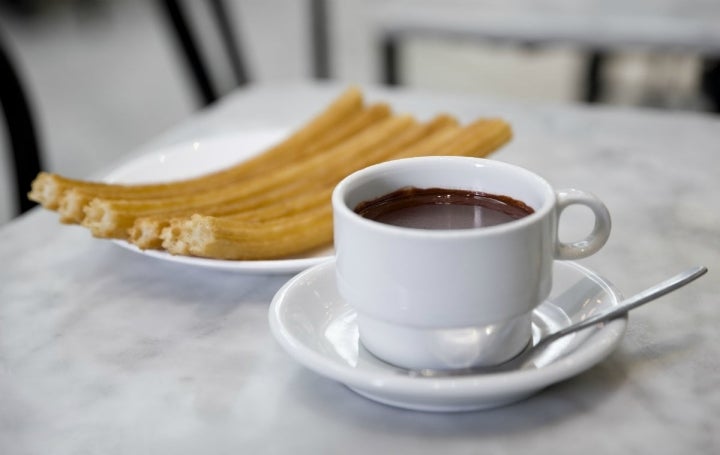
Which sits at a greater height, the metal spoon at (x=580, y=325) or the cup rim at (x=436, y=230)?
the cup rim at (x=436, y=230)

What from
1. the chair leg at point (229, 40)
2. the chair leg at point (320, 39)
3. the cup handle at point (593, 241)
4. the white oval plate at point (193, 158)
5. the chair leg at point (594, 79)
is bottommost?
the chair leg at point (594, 79)

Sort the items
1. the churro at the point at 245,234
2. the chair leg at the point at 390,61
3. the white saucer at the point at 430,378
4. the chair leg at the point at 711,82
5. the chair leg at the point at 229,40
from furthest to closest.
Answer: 1. the chair leg at the point at 390,61
2. the chair leg at the point at 711,82
3. the chair leg at the point at 229,40
4. the churro at the point at 245,234
5. the white saucer at the point at 430,378

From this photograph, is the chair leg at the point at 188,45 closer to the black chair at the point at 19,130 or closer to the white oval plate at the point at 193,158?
the black chair at the point at 19,130

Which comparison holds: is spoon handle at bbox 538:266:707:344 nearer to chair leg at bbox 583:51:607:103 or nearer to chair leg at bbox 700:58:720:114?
chair leg at bbox 700:58:720:114

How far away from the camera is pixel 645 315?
592 millimetres

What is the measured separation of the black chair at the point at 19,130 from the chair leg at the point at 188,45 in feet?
1.51

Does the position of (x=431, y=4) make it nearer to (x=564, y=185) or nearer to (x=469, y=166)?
(x=564, y=185)

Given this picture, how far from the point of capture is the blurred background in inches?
72.9

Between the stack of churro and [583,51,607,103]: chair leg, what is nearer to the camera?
the stack of churro

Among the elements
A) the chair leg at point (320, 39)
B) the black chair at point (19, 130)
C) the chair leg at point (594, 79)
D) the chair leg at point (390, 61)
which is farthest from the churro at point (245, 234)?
the chair leg at point (320, 39)

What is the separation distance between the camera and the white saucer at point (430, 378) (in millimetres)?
436

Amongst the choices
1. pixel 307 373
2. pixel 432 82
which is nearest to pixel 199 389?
pixel 307 373

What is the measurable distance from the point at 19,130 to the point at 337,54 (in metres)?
1.91

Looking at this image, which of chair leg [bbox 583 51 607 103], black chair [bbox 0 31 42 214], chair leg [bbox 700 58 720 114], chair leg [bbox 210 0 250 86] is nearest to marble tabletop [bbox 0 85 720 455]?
black chair [bbox 0 31 42 214]
